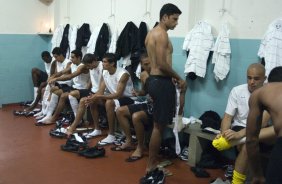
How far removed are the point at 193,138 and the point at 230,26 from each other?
1.43 metres

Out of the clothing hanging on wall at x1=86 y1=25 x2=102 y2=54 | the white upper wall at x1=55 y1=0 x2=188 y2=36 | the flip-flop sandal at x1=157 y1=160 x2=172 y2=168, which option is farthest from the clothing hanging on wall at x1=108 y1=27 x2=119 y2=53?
the flip-flop sandal at x1=157 y1=160 x2=172 y2=168

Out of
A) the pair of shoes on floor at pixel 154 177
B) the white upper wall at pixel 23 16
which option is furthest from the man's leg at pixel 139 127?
the white upper wall at pixel 23 16

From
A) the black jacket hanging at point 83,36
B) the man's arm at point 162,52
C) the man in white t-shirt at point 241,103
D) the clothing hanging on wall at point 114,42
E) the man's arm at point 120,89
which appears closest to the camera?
the man in white t-shirt at point 241,103

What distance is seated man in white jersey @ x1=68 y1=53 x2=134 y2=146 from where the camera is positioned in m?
4.07

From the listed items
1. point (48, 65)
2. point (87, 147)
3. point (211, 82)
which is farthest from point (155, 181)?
point (48, 65)

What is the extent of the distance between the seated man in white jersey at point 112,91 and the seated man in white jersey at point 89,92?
184 mm

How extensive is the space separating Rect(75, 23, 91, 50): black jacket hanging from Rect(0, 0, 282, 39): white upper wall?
0.13 metres

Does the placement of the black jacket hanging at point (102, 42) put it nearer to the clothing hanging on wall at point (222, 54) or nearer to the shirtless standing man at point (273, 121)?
the clothing hanging on wall at point (222, 54)

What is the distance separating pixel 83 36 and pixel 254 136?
4.38m

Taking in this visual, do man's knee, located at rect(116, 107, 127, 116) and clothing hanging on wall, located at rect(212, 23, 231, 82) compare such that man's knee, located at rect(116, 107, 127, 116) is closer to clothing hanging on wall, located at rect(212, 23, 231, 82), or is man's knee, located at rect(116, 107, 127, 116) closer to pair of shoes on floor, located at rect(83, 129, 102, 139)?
pair of shoes on floor, located at rect(83, 129, 102, 139)

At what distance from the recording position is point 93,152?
365 centimetres

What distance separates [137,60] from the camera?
4.75m

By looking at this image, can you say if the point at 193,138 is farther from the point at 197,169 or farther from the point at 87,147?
the point at 87,147

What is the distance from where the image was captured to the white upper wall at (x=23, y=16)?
5.98m
